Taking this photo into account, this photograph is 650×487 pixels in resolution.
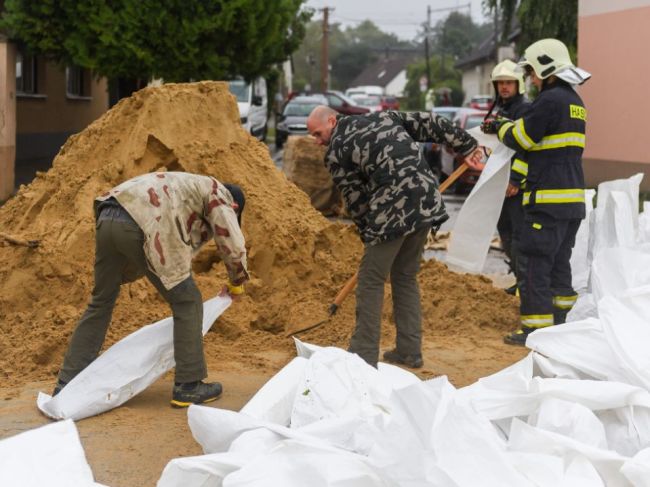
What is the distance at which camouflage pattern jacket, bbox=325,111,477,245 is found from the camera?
18.7 ft

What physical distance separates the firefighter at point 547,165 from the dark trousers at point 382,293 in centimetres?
94

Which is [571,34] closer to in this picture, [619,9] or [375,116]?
[619,9]

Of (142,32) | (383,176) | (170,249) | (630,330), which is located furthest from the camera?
(142,32)

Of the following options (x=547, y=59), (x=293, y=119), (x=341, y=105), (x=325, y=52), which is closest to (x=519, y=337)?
(x=547, y=59)

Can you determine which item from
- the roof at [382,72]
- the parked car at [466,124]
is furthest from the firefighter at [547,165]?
the roof at [382,72]

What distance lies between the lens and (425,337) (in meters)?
6.98

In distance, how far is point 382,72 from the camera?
104m

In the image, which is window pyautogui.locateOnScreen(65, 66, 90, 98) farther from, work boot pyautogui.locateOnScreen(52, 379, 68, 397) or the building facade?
work boot pyautogui.locateOnScreen(52, 379, 68, 397)

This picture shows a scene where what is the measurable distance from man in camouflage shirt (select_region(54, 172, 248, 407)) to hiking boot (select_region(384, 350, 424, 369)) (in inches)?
53.0

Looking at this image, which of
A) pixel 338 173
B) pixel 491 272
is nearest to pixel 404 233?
pixel 338 173

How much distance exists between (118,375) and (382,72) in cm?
10094

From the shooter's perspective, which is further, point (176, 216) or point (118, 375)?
point (118, 375)

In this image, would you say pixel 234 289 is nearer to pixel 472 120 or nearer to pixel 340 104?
pixel 472 120

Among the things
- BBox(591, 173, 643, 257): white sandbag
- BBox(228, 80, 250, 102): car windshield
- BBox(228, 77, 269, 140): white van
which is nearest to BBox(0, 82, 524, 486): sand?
BBox(591, 173, 643, 257): white sandbag
